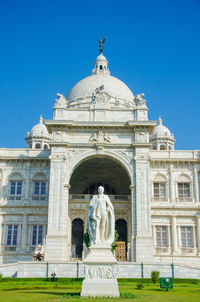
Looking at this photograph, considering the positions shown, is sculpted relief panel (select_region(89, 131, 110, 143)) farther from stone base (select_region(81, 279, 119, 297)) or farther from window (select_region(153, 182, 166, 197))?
stone base (select_region(81, 279, 119, 297))

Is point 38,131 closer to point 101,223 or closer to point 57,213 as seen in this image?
point 57,213

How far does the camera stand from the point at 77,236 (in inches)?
1614

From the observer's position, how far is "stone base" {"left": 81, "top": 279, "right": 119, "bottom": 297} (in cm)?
1502

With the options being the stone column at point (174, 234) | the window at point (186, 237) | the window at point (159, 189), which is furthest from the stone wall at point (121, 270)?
the window at point (159, 189)

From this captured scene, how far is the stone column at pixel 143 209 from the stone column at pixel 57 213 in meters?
6.76

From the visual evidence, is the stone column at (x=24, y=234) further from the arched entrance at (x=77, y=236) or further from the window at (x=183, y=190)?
the window at (x=183, y=190)

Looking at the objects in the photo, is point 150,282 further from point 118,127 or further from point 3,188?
point 3,188

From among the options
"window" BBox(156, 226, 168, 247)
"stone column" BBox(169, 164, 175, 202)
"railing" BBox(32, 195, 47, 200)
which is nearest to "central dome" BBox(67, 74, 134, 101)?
"stone column" BBox(169, 164, 175, 202)

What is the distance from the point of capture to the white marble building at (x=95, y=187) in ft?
117

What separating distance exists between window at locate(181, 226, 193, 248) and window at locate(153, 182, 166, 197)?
427 cm

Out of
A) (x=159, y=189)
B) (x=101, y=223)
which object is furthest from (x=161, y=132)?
(x=101, y=223)

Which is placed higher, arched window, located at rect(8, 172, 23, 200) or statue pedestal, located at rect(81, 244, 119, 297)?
arched window, located at rect(8, 172, 23, 200)

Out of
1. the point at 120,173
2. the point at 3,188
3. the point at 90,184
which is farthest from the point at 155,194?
the point at 3,188

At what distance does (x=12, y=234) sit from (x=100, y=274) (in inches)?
1076
